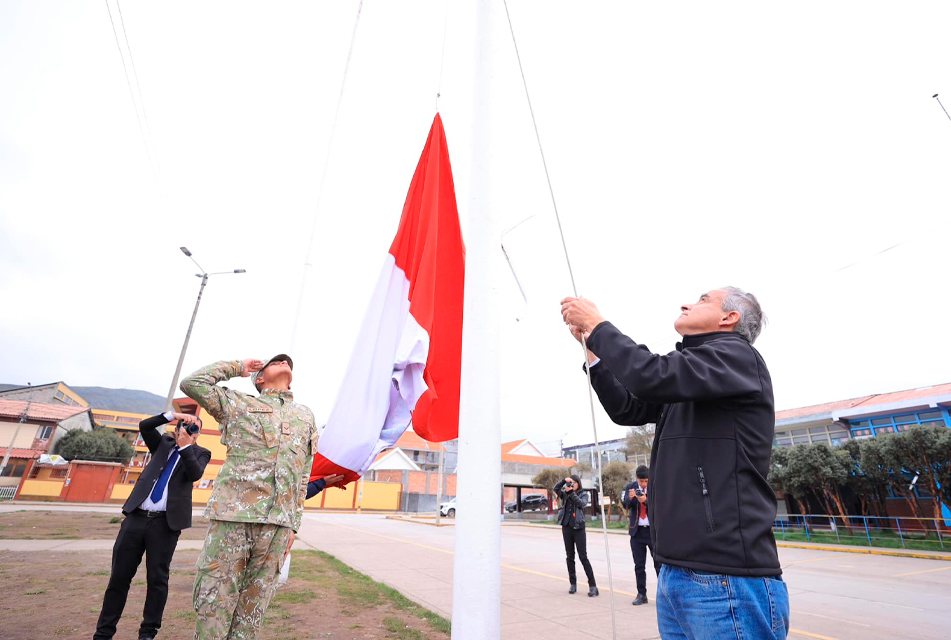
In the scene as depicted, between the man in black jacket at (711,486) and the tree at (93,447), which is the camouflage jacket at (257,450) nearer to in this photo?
the man in black jacket at (711,486)

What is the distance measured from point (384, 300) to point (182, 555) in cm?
806

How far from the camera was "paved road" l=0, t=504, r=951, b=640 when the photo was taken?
5184 mm

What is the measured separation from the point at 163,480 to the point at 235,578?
6.61 feet

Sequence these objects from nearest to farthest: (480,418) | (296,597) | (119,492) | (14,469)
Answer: (480,418), (296,597), (119,492), (14,469)

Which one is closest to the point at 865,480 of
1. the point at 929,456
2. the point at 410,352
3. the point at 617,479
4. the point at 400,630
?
the point at 929,456

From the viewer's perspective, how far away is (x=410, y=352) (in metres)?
3.35

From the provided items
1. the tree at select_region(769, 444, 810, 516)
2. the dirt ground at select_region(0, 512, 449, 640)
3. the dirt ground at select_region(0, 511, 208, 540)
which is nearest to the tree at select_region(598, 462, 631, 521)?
the tree at select_region(769, 444, 810, 516)

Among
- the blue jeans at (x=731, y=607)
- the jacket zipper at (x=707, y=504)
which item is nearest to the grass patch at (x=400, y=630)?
the blue jeans at (x=731, y=607)

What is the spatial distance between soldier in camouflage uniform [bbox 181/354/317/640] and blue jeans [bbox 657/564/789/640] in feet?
7.11

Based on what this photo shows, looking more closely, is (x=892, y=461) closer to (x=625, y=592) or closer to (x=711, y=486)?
(x=625, y=592)

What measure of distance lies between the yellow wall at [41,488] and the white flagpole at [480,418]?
38045 millimetres

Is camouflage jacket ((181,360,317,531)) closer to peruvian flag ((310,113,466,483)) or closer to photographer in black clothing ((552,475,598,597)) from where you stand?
peruvian flag ((310,113,466,483))

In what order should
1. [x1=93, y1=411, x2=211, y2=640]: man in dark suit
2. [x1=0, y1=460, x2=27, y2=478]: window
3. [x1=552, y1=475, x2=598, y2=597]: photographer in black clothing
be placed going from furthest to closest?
[x1=0, y1=460, x2=27, y2=478]: window < [x1=552, y1=475, x2=598, y2=597]: photographer in black clothing < [x1=93, y1=411, x2=211, y2=640]: man in dark suit

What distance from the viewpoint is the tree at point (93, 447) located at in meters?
37.7
